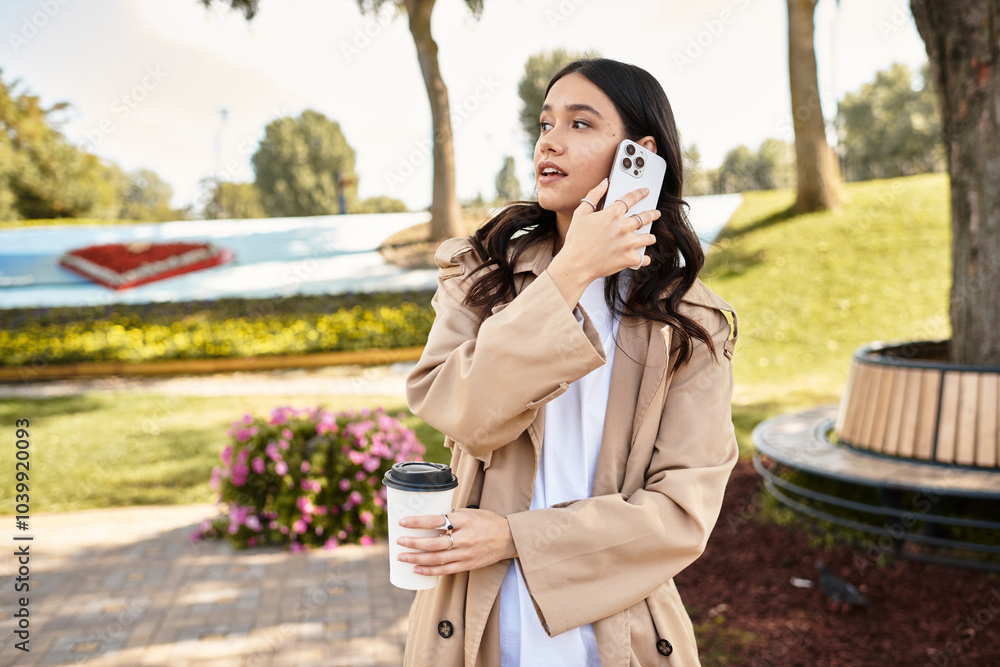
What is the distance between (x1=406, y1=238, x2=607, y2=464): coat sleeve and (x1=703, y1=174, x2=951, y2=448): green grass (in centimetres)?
669

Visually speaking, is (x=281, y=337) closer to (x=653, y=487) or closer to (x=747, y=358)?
(x=747, y=358)

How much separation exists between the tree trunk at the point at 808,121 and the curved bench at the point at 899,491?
37.6ft

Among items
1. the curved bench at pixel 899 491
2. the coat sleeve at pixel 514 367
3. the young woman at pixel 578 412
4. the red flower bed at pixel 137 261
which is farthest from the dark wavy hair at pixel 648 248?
the red flower bed at pixel 137 261

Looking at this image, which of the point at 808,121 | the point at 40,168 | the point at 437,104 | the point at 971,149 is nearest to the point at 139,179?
the point at 40,168

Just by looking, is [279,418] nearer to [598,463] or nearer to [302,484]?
[302,484]

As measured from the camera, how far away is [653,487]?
1437mm

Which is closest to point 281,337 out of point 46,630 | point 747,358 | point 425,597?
point 747,358

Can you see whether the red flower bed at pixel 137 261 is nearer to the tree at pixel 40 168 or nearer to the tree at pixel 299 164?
the tree at pixel 40 168

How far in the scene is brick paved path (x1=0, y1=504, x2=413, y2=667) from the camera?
12.1ft

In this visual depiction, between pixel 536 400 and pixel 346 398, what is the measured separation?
8943 mm

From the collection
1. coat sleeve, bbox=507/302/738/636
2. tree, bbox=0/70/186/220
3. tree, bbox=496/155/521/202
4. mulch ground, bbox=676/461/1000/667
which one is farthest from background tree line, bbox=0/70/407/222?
coat sleeve, bbox=507/302/738/636

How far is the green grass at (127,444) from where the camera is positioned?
6.40 metres

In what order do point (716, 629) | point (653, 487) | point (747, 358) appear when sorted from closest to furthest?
point (653, 487) → point (716, 629) → point (747, 358)

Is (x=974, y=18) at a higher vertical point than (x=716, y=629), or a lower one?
higher
